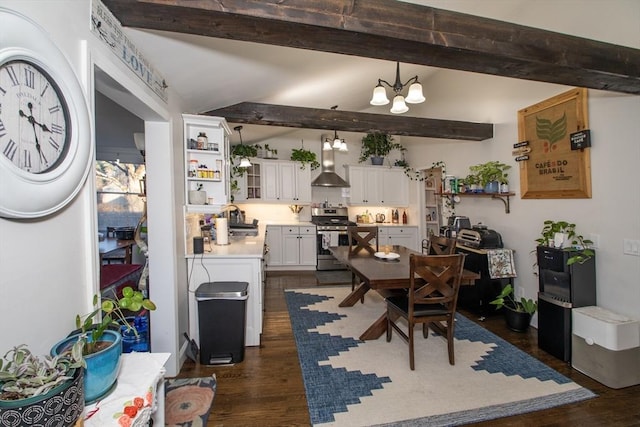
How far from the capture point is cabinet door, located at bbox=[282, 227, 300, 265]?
5859mm

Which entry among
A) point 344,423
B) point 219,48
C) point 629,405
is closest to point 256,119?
point 219,48

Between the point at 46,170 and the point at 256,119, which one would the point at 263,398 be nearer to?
the point at 46,170

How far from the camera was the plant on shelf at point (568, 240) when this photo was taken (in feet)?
8.54

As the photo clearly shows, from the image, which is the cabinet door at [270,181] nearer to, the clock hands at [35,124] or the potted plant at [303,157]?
the potted plant at [303,157]

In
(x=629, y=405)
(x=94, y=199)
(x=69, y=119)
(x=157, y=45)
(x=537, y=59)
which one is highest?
(x=157, y=45)

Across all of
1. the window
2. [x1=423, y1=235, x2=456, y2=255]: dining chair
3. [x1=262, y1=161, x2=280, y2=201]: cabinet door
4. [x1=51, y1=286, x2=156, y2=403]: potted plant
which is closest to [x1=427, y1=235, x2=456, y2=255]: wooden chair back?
[x1=423, y1=235, x2=456, y2=255]: dining chair

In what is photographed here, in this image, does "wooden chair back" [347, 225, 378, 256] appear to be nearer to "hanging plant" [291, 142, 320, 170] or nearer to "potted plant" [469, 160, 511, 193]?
"potted plant" [469, 160, 511, 193]

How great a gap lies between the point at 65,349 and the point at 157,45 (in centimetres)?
176

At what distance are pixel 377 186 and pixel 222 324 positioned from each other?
456 centimetres

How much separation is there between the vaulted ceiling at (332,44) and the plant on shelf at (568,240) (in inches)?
48.8

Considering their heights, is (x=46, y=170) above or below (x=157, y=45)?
below

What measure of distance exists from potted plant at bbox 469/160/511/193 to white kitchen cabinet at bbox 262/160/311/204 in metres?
3.28

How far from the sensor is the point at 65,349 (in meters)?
0.95

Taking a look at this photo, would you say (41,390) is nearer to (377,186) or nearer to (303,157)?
(303,157)
